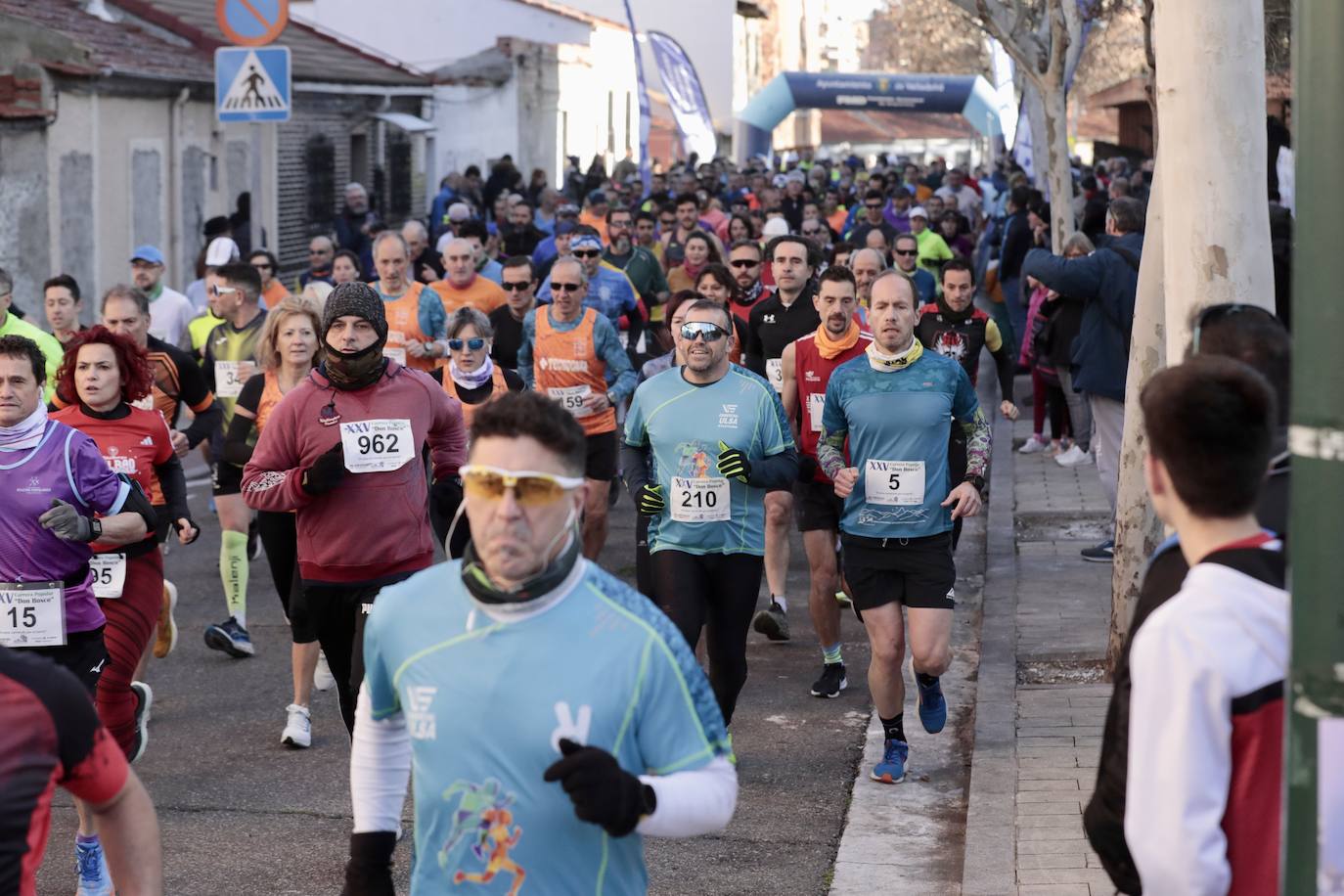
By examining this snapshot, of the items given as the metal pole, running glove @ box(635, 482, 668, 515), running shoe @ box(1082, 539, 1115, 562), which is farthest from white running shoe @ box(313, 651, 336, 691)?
the metal pole

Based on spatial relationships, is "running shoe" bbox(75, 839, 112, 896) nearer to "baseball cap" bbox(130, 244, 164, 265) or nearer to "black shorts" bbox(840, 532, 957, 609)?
"black shorts" bbox(840, 532, 957, 609)

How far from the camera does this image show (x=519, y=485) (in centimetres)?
341

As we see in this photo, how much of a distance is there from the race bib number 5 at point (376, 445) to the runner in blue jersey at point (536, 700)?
3.58 m

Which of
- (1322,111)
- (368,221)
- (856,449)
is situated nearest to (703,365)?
(856,449)

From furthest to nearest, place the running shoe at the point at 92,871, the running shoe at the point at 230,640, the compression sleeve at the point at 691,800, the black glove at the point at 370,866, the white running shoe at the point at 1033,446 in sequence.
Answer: the white running shoe at the point at 1033,446 < the running shoe at the point at 230,640 < the running shoe at the point at 92,871 < the black glove at the point at 370,866 < the compression sleeve at the point at 691,800

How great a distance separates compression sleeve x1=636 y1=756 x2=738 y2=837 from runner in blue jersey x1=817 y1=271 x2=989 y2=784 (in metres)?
4.22

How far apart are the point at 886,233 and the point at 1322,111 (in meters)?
16.9

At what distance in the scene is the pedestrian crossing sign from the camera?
15.8 meters

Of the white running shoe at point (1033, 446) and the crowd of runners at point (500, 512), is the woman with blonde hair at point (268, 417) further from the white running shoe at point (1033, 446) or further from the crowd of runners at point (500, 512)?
the white running shoe at point (1033, 446)

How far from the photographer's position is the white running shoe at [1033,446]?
1670cm

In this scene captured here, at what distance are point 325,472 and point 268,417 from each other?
1.46 m

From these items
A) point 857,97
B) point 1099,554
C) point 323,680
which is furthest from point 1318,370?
point 857,97

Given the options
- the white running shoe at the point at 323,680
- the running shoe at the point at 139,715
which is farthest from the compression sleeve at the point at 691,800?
the white running shoe at the point at 323,680

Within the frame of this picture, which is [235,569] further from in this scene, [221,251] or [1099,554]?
[221,251]
